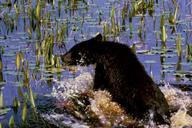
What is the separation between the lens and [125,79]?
6.89m

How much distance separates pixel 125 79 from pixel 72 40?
161 inches

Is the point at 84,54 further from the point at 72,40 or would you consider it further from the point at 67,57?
the point at 72,40

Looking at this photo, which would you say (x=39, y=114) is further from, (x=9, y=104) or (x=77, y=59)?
(x=77, y=59)

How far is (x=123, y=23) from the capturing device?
12.2 meters

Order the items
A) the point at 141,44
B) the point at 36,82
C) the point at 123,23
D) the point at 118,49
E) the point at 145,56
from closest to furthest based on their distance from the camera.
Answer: the point at 118,49 < the point at 36,82 < the point at 145,56 < the point at 141,44 < the point at 123,23

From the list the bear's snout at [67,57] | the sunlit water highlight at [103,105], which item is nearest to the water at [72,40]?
the sunlit water highlight at [103,105]

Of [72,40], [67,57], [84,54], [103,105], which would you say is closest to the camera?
[103,105]

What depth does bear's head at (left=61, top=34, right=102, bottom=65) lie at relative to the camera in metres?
7.70

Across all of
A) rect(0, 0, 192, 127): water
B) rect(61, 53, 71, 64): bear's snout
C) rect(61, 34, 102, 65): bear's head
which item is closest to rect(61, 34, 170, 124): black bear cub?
rect(61, 34, 102, 65): bear's head

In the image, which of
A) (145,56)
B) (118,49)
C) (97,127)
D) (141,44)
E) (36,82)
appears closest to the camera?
(97,127)

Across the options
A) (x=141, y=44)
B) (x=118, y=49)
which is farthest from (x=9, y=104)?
(x=141, y=44)

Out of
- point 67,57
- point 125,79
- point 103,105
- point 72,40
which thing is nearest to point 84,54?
point 67,57

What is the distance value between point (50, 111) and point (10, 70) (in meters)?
1.99

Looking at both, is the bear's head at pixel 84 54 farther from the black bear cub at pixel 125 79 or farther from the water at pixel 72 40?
the water at pixel 72 40
